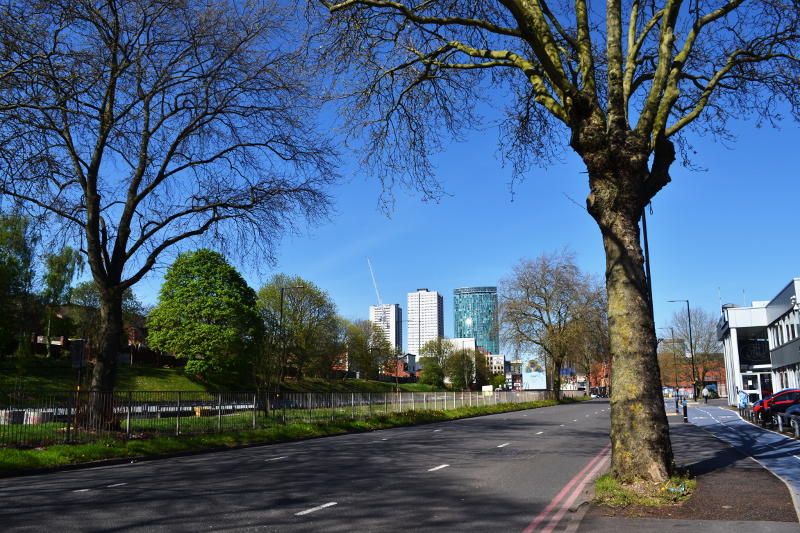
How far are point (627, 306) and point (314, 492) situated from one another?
5.99m

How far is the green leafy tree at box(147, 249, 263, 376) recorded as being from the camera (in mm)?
56750

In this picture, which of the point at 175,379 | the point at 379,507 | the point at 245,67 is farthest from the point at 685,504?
the point at 175,379

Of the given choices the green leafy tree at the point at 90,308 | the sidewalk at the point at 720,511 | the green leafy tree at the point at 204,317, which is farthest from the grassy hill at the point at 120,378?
the sidewalk at the point at 720,511

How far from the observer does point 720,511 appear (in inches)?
306

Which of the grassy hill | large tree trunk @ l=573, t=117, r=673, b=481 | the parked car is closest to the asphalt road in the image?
large tree trunk @ l=573, t=117, r=673, b=481

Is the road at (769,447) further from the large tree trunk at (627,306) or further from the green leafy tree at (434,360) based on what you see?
the green leafy tree at (434,360)

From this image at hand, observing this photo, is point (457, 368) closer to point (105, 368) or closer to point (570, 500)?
point (105, 368)

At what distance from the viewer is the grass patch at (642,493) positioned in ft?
26.9

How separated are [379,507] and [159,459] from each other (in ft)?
31.9

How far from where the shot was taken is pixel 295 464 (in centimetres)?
1409

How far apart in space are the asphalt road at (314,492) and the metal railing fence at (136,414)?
2.95 metres

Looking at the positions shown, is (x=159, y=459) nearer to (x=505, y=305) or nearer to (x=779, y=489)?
(x=779, y=489)

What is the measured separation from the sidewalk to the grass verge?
12583mm

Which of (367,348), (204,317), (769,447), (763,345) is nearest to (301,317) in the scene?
(204,317)
